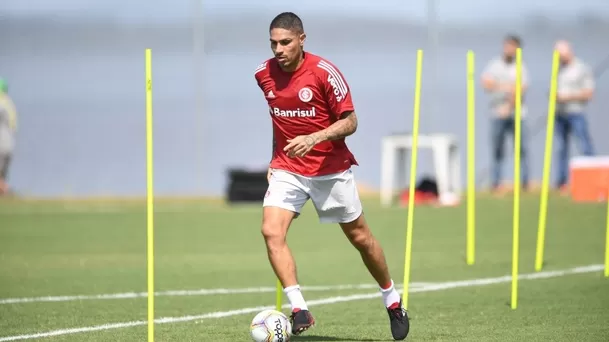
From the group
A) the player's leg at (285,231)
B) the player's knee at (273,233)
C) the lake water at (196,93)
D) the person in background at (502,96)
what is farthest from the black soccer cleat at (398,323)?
the lake water at (196,93)

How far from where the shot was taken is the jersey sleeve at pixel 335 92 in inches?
342

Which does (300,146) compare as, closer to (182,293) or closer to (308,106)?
(308,106)

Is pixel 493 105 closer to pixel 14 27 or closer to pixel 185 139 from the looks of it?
pixel 185 139

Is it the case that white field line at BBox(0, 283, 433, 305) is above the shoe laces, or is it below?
below

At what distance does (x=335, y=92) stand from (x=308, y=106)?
21 centimetres

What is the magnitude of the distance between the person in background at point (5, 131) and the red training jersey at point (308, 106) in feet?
52.1

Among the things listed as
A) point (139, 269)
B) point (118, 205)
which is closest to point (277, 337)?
point (139, 269)

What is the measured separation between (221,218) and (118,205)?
3.97 metres

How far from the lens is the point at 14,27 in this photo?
79.7 ft

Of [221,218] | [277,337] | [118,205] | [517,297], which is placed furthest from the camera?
[118,205]

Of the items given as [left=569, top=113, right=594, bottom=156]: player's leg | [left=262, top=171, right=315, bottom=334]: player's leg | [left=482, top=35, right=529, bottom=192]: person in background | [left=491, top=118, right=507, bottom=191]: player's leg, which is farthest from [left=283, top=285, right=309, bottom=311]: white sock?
[left=569, top=113, right=594, bottom=156]: player's leg

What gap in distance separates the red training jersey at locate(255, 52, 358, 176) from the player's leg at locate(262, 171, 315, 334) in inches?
4.2

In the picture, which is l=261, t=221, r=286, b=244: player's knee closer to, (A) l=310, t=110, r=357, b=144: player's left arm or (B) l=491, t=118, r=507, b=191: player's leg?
(A) l=310, t=110, r=357, b=144: player's left arm

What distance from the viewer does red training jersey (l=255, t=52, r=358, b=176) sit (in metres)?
8.72
